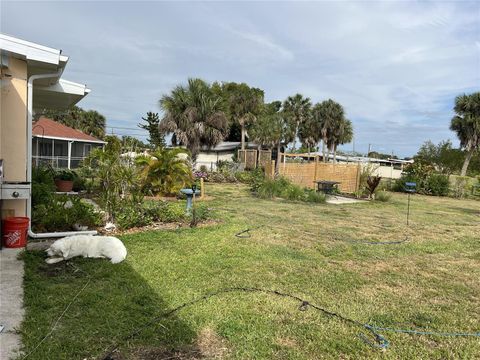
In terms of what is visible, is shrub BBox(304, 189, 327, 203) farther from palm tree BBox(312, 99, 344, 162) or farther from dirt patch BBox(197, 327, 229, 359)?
palm tree BBox(312, 99, 344, 162)

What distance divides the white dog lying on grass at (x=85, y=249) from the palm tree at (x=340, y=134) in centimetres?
3914

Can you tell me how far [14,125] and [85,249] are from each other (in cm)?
247

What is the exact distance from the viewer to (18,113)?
598cm

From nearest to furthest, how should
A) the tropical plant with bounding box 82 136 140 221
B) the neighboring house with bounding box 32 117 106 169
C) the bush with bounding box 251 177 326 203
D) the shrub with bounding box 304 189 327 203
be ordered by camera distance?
1. the tropical plant with bounding box 82 136 140 221
2. the shrub with bounding box 304 189 327 203
3. the bush with bounding box 251 177 326 203
4. the neighboring house with bounding box 32 117 106 169

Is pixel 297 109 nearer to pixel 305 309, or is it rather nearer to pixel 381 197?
pixel 381 197

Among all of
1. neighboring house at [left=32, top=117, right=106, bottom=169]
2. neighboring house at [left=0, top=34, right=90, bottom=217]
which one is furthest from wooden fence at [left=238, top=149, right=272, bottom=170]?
neighboring house at [left=0, top=34, right=90, bottom=217]

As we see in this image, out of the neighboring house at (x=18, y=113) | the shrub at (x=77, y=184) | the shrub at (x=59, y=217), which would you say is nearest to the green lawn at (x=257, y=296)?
the shrub at (x=59, y=217)

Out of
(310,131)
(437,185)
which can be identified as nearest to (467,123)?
(437,185)

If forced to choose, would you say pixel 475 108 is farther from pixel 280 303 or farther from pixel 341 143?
pixel 280 303

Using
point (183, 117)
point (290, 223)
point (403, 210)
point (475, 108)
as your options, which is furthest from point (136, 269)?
point (475, 108)

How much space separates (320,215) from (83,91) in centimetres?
659

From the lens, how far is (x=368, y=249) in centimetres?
655

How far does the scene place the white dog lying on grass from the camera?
498 centimetres

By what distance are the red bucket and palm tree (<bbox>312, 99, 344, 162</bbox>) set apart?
1538 inches
